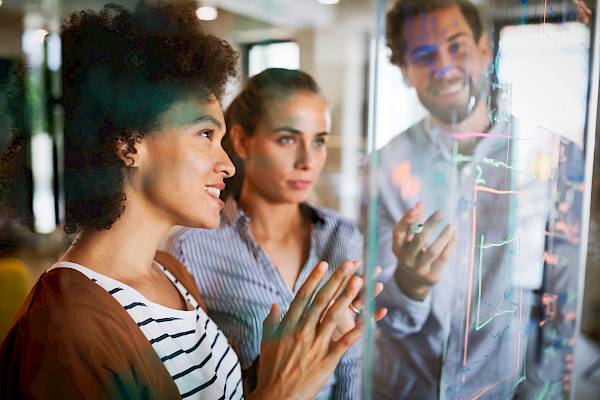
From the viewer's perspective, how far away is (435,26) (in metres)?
1.10

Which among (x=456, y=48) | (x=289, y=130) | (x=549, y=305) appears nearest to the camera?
(x=289, y=130)

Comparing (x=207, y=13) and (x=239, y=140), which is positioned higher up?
(x=207, y=13)

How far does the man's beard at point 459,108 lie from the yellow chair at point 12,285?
0.78 metres

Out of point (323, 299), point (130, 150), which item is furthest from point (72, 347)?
point (323, 299)

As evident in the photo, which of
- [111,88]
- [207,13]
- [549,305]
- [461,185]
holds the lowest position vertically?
[549,305]

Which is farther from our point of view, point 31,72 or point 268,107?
point 268,107

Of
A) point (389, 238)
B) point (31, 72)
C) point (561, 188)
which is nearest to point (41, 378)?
point (31, 72)

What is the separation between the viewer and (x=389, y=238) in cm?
108

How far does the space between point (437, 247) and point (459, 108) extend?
0.89 ft

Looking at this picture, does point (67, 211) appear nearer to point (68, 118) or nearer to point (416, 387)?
point (68, 118)

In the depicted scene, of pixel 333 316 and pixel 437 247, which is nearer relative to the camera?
pixel 333 316

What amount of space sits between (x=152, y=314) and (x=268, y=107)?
33 cm

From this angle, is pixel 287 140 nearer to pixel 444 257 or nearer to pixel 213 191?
pixel 213 191

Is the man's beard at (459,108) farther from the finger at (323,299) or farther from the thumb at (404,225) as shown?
the finger at (323,299)
